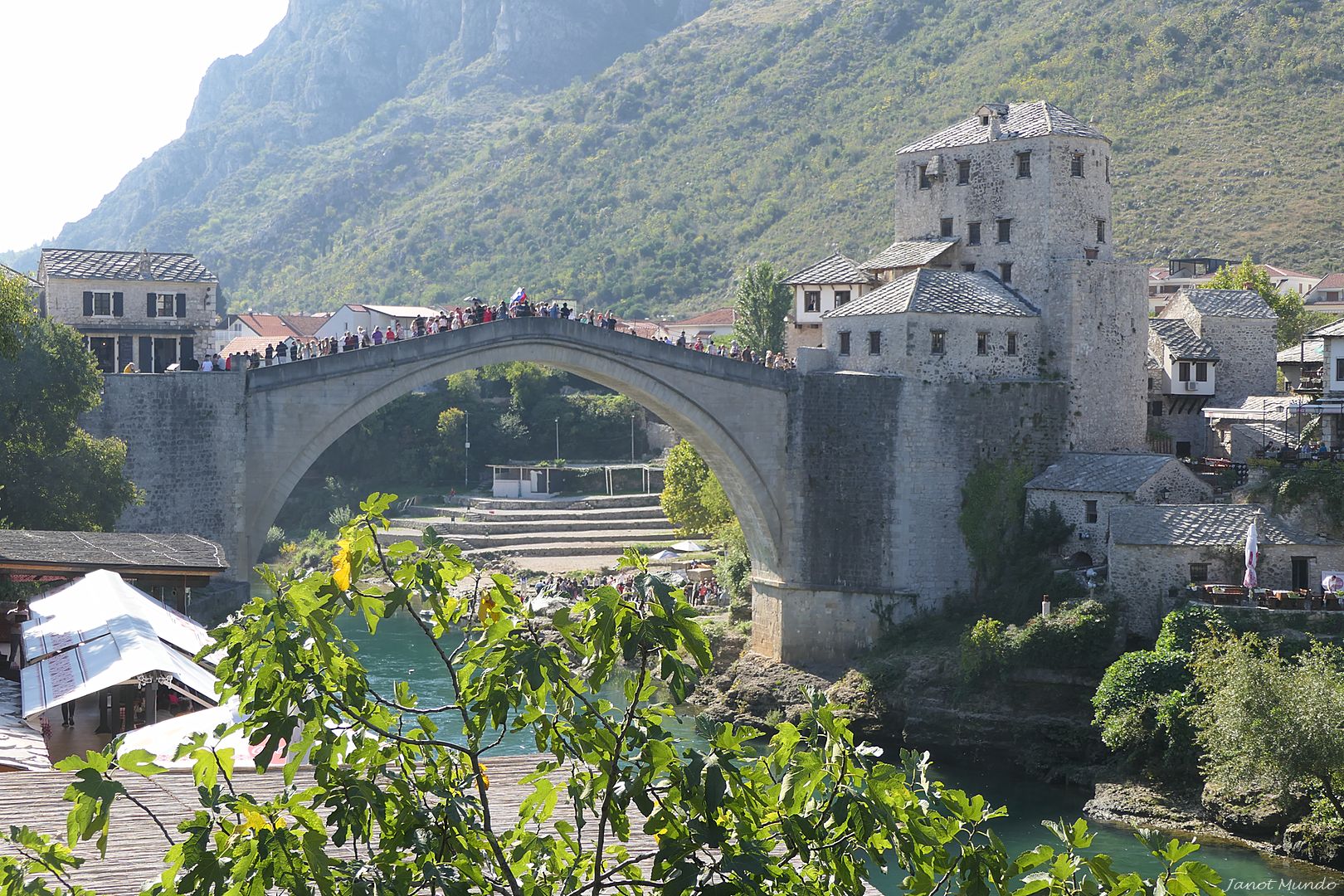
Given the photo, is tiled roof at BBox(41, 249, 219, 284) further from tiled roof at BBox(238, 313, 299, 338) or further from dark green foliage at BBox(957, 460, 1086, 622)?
tiled roof at BBox(238, 313, 299, 338)

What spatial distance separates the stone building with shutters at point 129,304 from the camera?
145ft

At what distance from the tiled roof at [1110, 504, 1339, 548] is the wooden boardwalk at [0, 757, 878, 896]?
22.9 metres

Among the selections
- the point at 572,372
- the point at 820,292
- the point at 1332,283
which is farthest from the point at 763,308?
the point at 572,372

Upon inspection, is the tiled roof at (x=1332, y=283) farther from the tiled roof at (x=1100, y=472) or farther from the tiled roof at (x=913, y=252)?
the tiled roof at (x=1100, y=472)

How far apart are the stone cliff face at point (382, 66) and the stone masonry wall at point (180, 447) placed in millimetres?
126343

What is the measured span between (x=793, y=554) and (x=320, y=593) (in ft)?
108

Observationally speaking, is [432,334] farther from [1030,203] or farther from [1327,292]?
[1327,292]

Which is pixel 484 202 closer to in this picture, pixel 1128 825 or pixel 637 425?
pixel 637 425

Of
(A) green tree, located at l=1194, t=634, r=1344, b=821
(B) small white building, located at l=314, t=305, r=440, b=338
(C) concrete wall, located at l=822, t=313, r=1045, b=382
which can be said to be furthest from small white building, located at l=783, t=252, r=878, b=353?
(B) small white building, located at l=314, t=305, r=440, b=338

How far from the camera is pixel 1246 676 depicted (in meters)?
29.2

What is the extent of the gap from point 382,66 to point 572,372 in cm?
14670

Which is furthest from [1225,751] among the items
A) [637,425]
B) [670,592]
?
[637,425]

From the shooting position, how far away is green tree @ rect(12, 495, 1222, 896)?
804cm

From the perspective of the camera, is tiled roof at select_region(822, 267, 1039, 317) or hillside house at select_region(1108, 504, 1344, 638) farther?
tiled roof at select_region(822, 267, 1039, 317)
